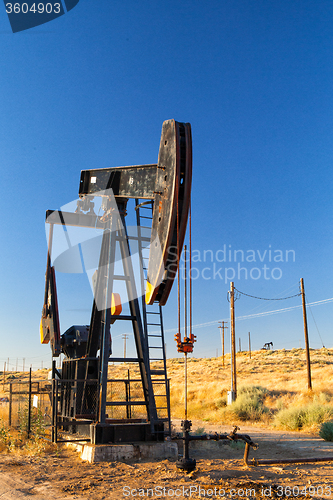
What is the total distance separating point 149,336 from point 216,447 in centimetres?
305

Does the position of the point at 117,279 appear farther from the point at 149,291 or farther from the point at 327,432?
the point at 327,432

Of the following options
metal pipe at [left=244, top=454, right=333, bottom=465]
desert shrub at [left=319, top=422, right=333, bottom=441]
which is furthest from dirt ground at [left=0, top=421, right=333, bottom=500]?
desert shrub at [left=319, top=422, right=333, bottom=441]

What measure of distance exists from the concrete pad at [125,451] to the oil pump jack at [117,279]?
0.26 metres

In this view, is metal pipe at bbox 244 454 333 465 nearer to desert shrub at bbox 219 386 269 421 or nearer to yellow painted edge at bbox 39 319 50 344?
yellow painted edge at bbox 39 319 50 344

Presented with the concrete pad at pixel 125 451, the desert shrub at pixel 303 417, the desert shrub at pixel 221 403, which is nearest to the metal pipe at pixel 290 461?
the concrete pad at pixel 125 451

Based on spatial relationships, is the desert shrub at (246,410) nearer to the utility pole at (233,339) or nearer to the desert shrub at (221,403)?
the utility pole at (233,339)

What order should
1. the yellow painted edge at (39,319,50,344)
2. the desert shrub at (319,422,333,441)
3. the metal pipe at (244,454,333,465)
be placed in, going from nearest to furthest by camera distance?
the metal pipe at (244,454,333,465) < the yellow painted edge at (39,319,50,344) < the desert shrub at (319,422,333,441)

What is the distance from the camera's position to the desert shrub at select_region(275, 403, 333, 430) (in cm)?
1282

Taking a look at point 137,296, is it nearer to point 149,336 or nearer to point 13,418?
point 149,336

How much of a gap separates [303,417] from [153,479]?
29.7 feet

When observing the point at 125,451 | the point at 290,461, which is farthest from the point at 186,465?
the point at 125,451

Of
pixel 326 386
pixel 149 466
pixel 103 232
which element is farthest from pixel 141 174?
pixel 326 386

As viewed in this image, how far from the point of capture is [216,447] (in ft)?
29.1

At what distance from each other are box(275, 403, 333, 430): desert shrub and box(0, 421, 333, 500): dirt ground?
6.01m
